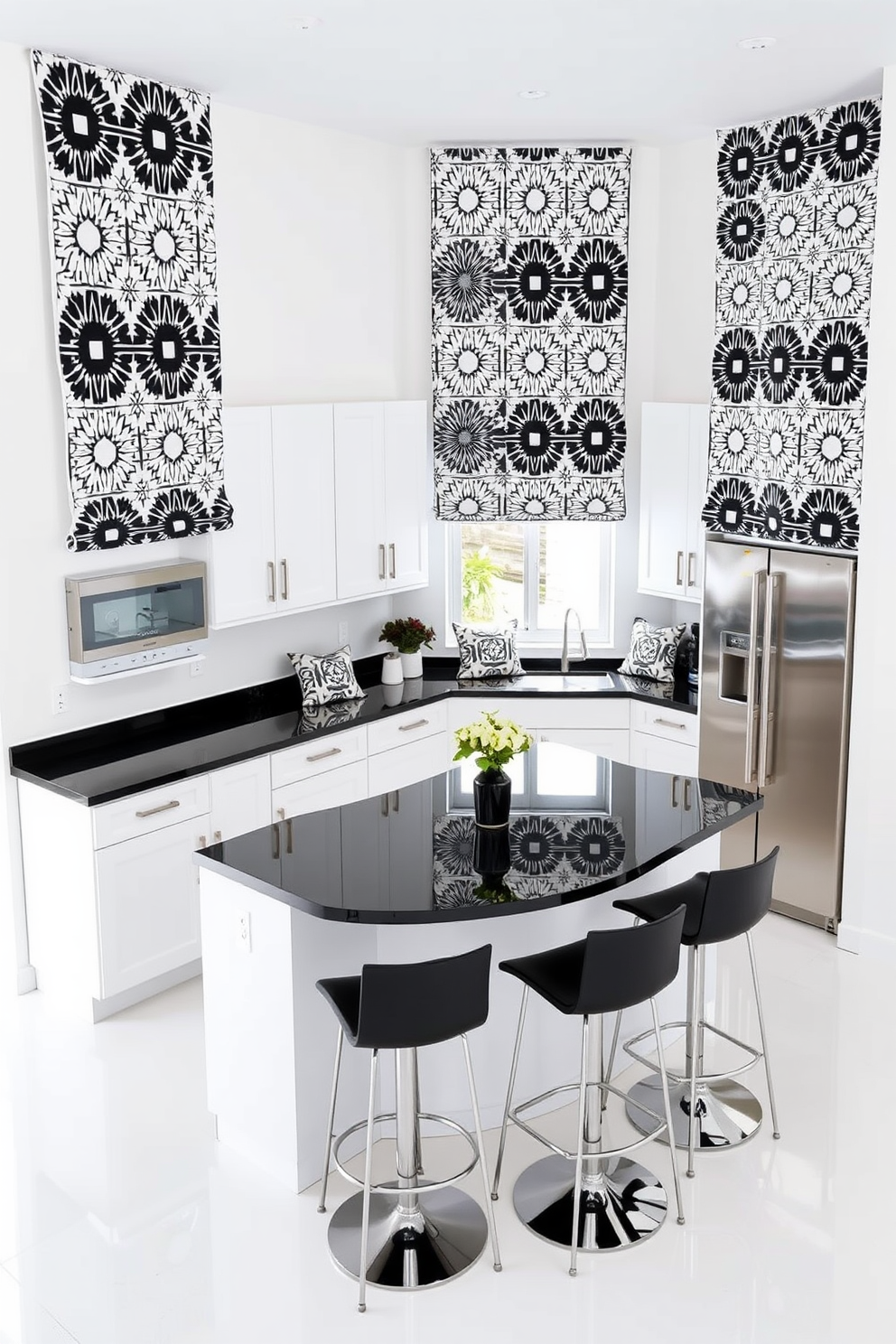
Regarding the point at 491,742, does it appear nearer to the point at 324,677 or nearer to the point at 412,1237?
the point at 412,1237

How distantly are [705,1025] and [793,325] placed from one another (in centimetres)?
315

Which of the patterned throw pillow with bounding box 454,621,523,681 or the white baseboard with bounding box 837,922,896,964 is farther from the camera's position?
the patterned throw pillow with bounding box 454,621,523,681

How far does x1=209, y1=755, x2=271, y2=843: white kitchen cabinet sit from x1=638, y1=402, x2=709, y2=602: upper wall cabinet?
7.99ft

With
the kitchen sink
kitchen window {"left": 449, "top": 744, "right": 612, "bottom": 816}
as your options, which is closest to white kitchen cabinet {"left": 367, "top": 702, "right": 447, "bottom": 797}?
the kitchen sink

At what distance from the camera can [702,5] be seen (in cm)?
410

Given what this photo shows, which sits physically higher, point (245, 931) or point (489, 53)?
point (489, 53)

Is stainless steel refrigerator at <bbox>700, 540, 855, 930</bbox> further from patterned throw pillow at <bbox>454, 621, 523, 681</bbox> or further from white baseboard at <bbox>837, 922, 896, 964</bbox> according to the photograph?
patterned throw pillow at <bbox>454, 621, 523, 681</bbox>

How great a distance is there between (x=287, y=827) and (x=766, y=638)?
261 centimetres

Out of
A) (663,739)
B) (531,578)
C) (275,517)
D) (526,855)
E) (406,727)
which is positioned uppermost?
(275,517)

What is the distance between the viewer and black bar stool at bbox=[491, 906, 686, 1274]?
11.7 feet

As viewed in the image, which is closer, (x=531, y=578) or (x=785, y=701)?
(x=785, y=701)

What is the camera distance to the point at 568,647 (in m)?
7.02

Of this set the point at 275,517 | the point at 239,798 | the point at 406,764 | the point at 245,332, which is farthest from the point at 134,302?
the point at 406,764

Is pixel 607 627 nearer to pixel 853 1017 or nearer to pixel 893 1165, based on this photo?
pixel 853 1017
